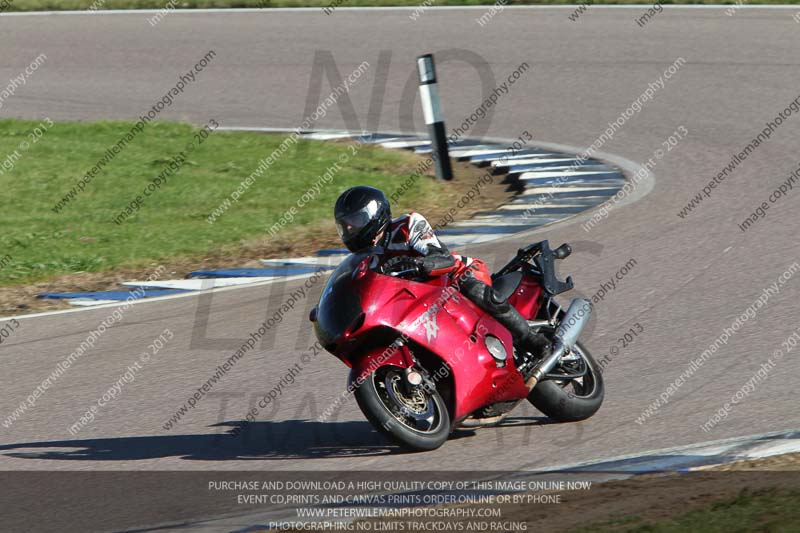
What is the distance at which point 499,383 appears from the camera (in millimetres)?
6688

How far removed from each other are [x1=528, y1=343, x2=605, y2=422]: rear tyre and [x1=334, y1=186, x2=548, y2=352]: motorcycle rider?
0.90 feet

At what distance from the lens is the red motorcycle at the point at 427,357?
250 inches

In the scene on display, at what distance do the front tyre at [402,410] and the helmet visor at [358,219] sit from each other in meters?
0.76

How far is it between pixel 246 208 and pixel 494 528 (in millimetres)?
8755

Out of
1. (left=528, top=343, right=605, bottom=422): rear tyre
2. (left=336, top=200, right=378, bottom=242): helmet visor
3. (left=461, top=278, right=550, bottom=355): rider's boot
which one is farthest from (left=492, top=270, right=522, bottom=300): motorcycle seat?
(left=336, top=200, right=378, bottom=242): helmet visor

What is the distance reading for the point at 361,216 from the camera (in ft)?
21.2

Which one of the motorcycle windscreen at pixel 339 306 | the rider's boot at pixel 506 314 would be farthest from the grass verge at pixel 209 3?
the motorcycle windscreen at pixel 339 306

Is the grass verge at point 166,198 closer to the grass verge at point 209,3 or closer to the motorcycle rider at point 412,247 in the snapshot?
the motorcycle rider at point 412,247

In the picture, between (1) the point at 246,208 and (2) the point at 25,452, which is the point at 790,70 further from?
(2) the point at 25,452

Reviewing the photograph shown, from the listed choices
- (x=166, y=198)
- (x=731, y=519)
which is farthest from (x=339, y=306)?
(x=166, y=198)

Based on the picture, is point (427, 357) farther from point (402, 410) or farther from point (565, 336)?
point (565, 336)

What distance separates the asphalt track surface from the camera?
6930mm

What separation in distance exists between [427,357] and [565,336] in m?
0.86

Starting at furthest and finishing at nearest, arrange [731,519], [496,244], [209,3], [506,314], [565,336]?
[209,3] < [496,244] < [565,336] < [506,314] < [731,519]
